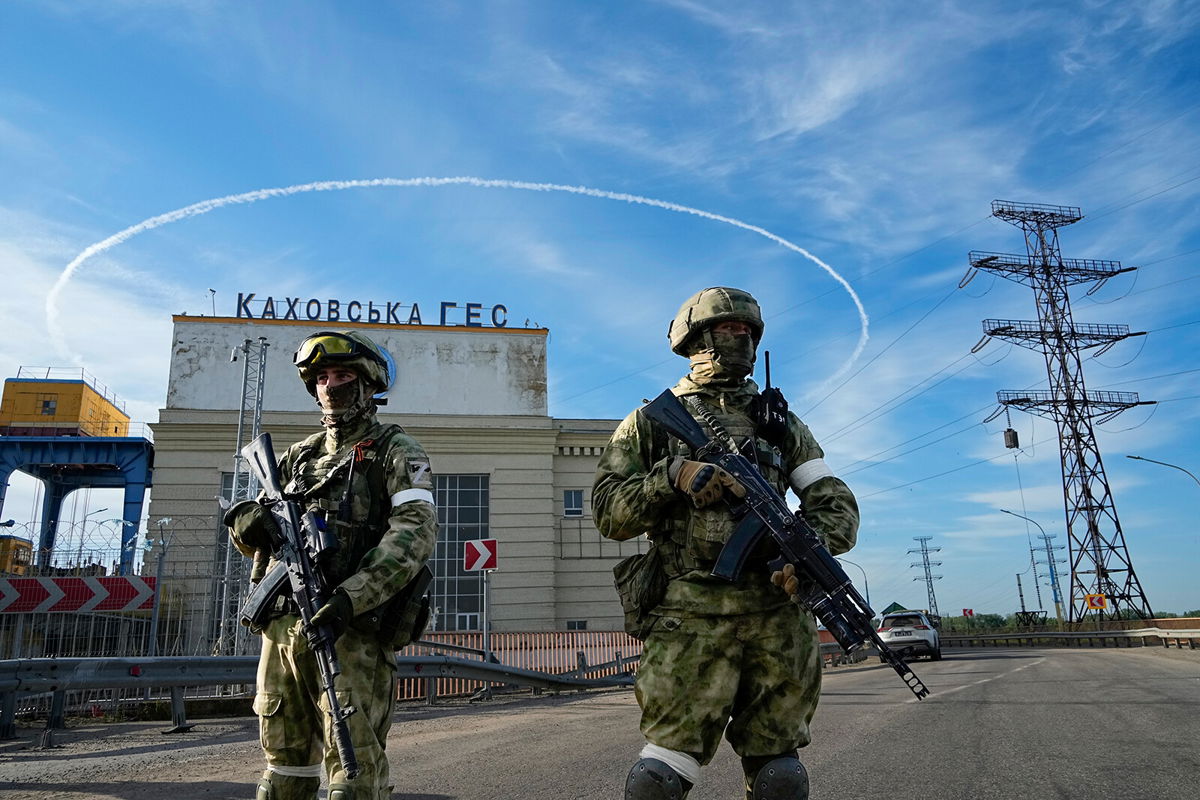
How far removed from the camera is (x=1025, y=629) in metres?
47.6

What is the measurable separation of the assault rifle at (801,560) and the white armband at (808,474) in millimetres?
343

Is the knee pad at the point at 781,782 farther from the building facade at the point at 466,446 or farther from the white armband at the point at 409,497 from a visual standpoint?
the building facade at the point at 466,446

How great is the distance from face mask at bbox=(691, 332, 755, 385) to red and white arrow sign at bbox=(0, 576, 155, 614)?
13667 millimetres

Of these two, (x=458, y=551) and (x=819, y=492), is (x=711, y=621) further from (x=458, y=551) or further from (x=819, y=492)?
(x=458, y=551)

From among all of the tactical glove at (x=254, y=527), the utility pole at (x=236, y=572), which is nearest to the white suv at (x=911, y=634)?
the utility pole at (x=236, y=572)

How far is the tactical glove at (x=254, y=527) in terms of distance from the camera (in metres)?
3.33

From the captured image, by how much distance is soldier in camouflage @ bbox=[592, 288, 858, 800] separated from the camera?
2.76 meters

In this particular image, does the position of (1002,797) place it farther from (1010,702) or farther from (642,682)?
(1010,702)

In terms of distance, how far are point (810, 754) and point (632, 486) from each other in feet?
13.4

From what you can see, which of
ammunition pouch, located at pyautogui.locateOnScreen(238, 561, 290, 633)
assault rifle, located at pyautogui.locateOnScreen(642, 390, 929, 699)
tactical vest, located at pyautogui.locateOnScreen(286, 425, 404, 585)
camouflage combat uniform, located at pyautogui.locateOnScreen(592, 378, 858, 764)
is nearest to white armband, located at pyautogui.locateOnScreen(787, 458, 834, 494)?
camouflage combat uniform, located at pyautogui.locateOnScreen(592, 378, 858, 764)

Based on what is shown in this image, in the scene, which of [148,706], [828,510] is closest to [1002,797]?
[828,510]

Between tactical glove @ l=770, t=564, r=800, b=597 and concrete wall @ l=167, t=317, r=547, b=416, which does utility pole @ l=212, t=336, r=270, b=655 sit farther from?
tactical glove @ l=770, t=564, r=800, b=597

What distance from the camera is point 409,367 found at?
2895 centimetres

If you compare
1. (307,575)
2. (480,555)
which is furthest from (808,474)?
(480,555)
